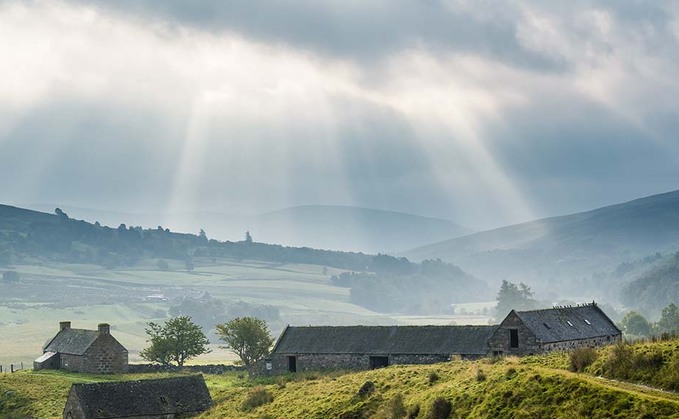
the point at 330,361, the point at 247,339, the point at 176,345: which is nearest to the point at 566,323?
the point at 330,361

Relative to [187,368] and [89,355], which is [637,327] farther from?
[89,355]

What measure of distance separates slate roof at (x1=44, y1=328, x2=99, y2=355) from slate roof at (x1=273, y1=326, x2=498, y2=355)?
21.3 meters

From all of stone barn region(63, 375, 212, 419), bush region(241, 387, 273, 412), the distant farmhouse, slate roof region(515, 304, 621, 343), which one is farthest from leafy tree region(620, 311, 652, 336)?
bush region(241, 387, 273, 412)

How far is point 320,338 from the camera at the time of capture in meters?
84.4

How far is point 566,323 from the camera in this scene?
246ft

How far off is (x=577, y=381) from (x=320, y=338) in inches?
1957

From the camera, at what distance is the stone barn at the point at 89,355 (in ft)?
305

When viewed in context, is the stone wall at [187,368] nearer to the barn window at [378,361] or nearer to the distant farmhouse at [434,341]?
the distant farmhouse at [434,341]

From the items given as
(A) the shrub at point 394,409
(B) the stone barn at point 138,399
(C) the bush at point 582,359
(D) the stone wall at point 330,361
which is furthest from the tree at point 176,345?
(C) the bush at point 582,359

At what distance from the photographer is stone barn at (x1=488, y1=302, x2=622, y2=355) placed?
70.8m

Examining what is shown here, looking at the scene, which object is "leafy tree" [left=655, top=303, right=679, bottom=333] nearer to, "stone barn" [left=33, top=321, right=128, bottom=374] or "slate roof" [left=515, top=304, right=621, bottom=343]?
"slate roof" [left=515, top=304, right=621, bottom=343]

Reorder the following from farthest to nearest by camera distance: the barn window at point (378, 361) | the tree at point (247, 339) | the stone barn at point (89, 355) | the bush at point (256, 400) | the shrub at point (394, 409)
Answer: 1. the tree at point (247, 339)
2. the stone barn at point (89, 355)
3. the barn window at point (378, 361)
4. the bush at point (256, 400)
5. the shrub at point (394, 409)

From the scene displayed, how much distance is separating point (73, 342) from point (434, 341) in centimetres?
3976

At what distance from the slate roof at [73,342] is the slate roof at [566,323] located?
147ft
